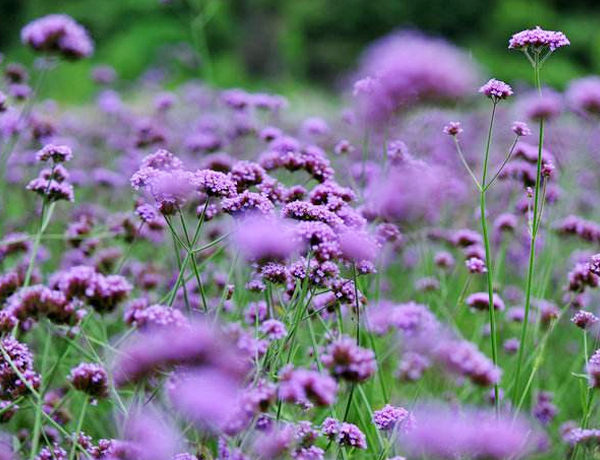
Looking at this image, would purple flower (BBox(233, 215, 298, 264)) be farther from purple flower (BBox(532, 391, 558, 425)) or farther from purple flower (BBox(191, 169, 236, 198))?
purple flower (BBox(532, 391, 558, 425))

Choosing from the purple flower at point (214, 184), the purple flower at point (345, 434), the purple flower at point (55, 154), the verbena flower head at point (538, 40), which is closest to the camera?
the purple flower at point (345, 434)

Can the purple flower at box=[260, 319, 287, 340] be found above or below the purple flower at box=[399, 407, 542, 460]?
above

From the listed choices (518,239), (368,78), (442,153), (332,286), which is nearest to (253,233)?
(332,286)

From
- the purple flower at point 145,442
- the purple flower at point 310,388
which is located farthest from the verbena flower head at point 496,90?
the purple flower at point 145,442

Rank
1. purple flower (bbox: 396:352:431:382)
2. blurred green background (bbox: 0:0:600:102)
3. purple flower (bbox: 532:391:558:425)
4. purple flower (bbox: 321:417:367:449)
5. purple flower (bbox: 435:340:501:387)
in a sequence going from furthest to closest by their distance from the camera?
1. blurred green background (bbox: 0:0:600:102)
2. purple flower (bbox: 396:352:431:382)
3. purple flower (bbox: 532:391:558:425)
4. purple flower (bbox: 321:417:367:449)
5. purple flower (bbox: 435:340:501:387)

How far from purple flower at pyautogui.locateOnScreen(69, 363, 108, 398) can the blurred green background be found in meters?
13.6

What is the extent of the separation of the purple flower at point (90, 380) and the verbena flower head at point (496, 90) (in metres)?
0.93

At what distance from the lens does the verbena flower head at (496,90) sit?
1548 mm

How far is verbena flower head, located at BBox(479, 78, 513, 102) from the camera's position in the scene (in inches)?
60.9

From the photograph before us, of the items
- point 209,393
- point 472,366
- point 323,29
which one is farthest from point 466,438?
point 323,29

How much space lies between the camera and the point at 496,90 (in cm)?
155

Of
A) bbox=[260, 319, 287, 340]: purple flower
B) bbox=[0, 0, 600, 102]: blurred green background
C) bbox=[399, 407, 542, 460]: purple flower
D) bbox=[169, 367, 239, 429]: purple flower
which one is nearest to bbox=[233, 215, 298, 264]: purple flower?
bbox=[260, 319, 287, 340]: purple flower

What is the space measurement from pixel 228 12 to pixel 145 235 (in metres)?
15.8

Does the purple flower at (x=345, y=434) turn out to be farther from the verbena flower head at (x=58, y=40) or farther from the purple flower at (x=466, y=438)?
the verbena flower head at (x=58, y=40)
